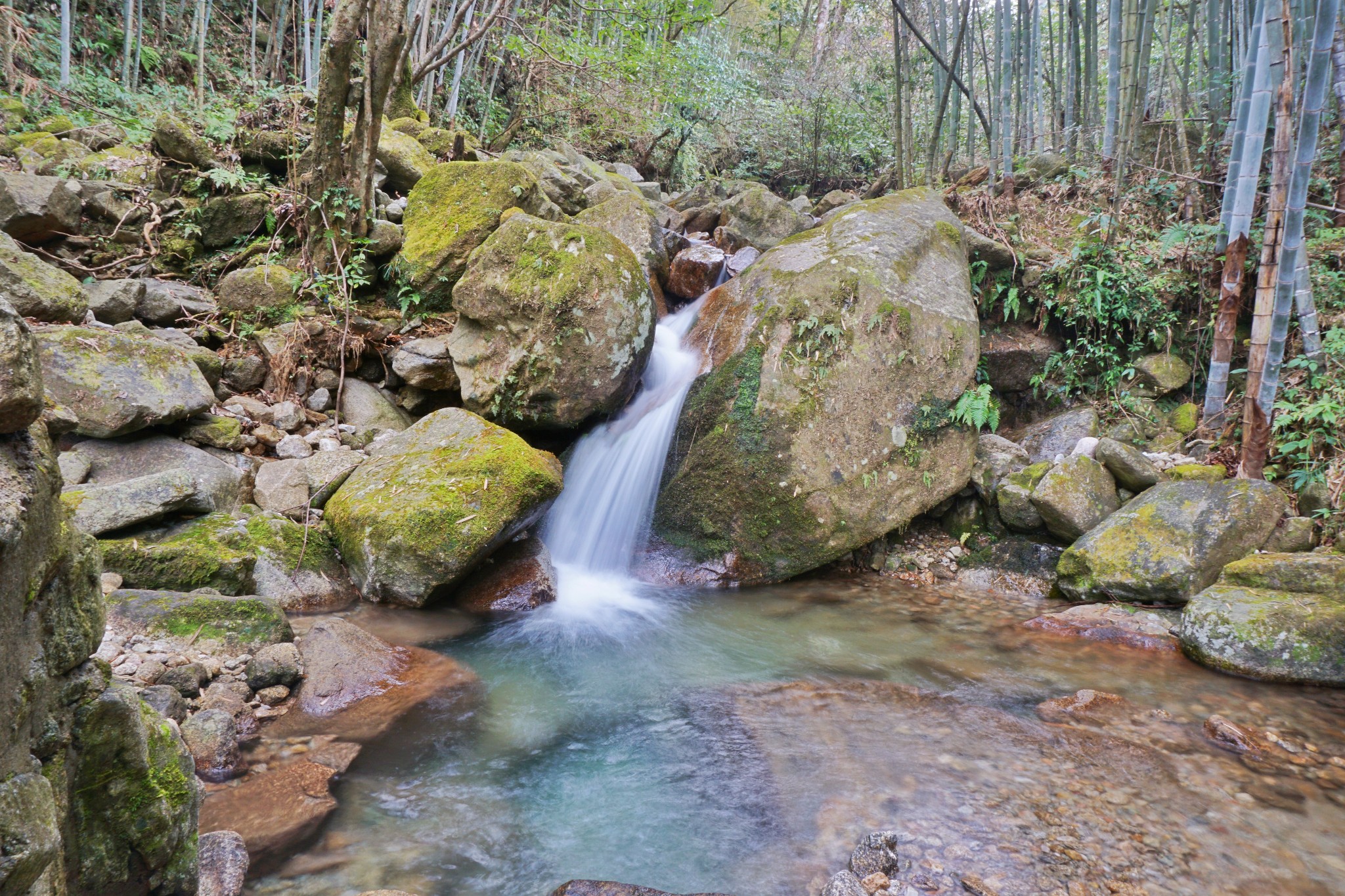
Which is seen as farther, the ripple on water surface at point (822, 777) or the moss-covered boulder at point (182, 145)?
the moss-covered boulder at point (182, 145)

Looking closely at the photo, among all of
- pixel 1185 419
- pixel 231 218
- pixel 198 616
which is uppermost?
pixel 231 218

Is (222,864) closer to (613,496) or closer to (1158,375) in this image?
(613,496)

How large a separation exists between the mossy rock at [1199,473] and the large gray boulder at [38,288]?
29.5ft

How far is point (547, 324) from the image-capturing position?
20.8 feet

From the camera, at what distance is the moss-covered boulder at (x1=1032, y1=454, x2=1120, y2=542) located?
20.3 ft

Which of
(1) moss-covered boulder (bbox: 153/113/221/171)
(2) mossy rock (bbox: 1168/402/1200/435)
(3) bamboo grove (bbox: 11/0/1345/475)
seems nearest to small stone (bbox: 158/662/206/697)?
(3) bamboo grove (bbox: 11/0/1345/475)

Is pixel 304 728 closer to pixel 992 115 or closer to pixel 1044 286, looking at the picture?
pixel 1044 286

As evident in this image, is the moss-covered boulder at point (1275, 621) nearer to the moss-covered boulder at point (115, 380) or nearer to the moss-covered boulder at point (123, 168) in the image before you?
the moss-covered boulder at point (115, 380)

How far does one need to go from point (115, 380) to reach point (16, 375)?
4.44m

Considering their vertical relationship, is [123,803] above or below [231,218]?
below

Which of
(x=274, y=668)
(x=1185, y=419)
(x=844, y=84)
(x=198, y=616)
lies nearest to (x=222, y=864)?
(x=274, y=668)

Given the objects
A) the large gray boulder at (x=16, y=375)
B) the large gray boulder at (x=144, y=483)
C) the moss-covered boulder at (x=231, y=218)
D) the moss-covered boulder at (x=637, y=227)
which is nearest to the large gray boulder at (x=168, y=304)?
the moss-covered boulder at (x=231, y=218)

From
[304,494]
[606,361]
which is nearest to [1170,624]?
[606,361]

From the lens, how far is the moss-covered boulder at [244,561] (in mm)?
4238
